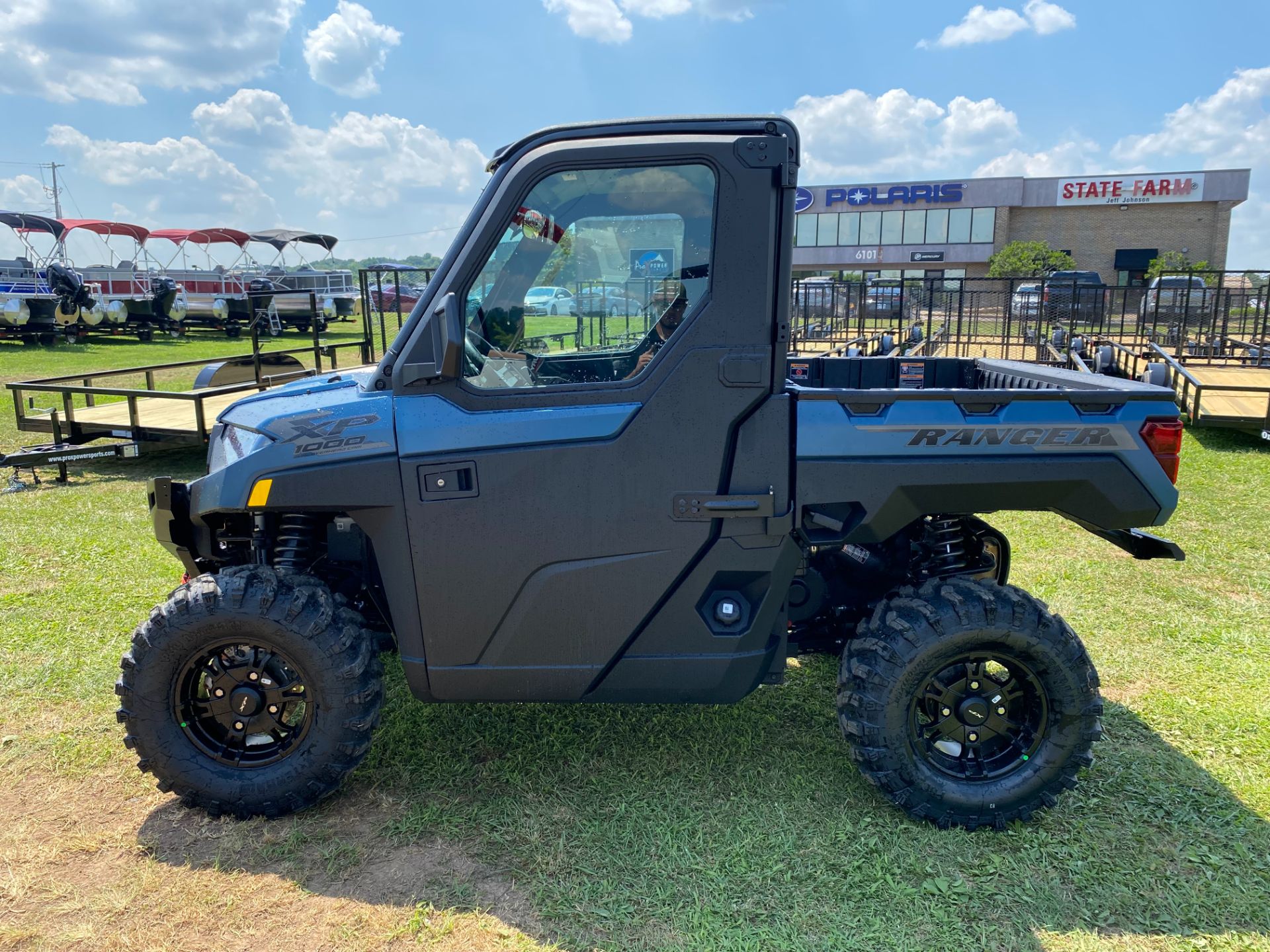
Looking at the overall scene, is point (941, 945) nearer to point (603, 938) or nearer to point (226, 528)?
point (603, 938)

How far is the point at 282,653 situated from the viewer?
3398mm

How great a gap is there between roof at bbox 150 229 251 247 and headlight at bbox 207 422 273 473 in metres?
36.2

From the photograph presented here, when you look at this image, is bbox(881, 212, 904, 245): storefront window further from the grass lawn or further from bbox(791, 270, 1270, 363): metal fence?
the grass lawn

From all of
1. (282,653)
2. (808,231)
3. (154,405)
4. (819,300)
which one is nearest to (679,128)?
(282,653)

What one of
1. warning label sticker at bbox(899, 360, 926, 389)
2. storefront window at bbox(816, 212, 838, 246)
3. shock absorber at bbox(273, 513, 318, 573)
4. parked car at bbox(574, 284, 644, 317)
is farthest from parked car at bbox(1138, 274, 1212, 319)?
storefront window at bbox(816, 212, 838, 246)

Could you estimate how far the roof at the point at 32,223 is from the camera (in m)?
29.5

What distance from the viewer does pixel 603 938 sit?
114 inches

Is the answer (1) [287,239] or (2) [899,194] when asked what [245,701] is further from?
(2) [899,194]

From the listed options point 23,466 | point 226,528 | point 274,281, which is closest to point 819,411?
point 226,528

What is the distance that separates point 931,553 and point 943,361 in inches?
60.4

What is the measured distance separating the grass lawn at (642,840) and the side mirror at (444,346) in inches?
68.5

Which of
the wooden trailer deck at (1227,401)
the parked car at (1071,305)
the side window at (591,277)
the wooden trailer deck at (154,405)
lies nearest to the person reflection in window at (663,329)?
the side window at (591,277)

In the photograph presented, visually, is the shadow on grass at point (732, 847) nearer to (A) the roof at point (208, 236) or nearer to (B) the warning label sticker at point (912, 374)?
(B) the warning label sticker at point (912, 374)

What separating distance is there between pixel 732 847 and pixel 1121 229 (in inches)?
2454
